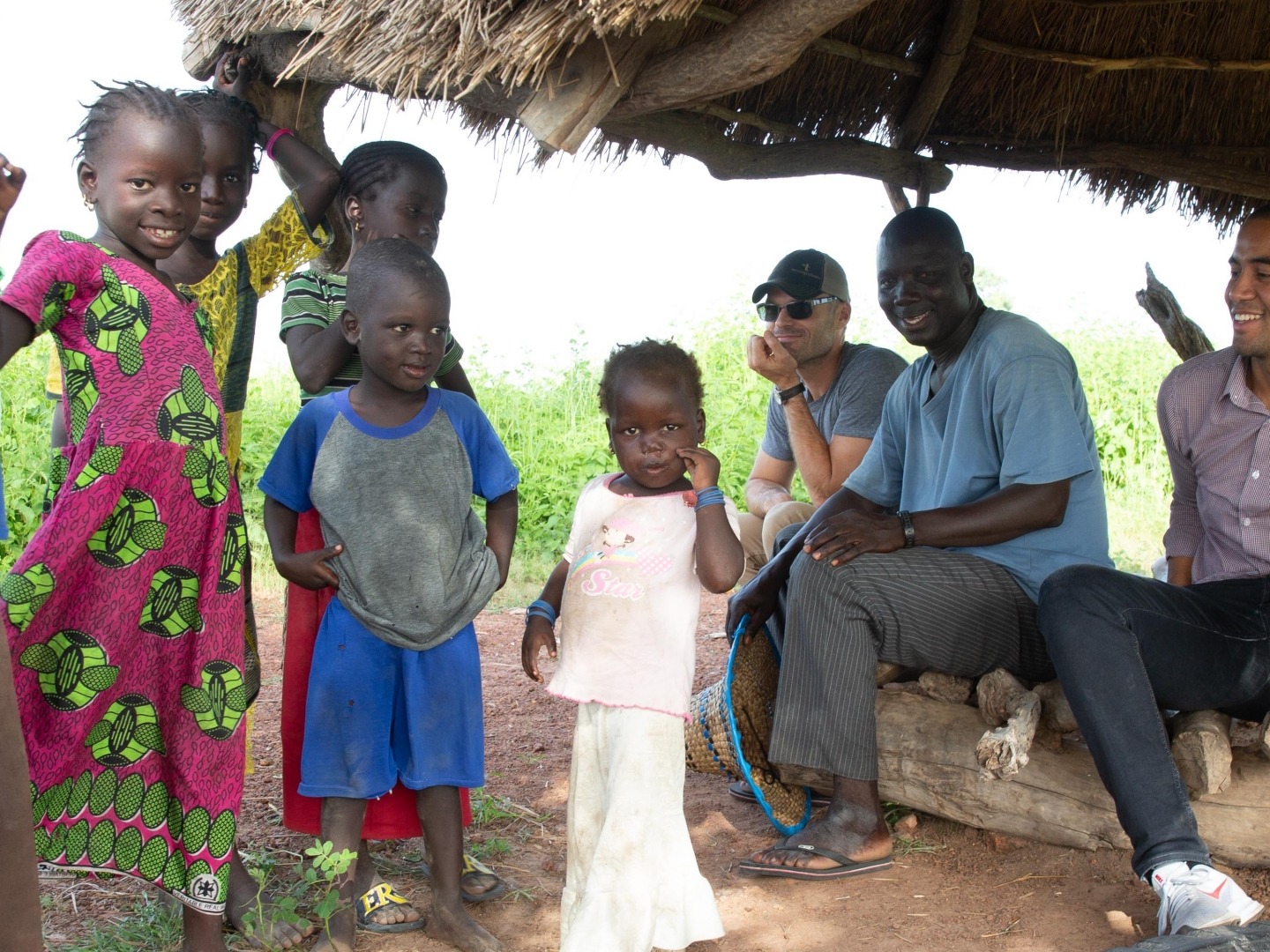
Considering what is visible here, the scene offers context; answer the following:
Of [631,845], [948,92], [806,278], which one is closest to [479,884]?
[631,845]

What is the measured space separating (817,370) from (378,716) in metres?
2.39

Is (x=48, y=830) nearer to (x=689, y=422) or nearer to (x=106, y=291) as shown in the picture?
(x=106, y=291)

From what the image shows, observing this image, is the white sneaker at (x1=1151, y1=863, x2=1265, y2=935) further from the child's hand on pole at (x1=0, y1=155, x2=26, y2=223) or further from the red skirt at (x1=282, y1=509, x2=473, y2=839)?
the child's hand on pole at (x1=0, y1=155, x2=26, y2=223)

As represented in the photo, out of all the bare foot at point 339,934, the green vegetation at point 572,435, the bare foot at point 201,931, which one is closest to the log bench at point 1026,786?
the bare foot at point 339,934

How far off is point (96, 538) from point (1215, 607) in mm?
2655

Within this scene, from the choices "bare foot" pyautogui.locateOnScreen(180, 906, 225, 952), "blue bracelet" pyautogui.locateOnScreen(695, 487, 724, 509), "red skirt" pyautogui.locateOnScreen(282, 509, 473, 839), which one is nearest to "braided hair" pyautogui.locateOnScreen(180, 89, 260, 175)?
"red skirt" pyautogui.locateOnScreen(282, 509, 473, 839)

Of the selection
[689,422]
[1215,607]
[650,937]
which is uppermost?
[689,422]

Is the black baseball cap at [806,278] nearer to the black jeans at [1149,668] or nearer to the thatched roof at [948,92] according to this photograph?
the thatched roof at [948,92]

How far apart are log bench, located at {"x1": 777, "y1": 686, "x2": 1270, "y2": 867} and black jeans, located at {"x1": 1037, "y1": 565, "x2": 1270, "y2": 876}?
20 centimetres

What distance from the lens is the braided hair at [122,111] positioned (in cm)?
236

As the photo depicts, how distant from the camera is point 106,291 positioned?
2.35 metres

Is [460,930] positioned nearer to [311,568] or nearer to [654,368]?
[311,568]

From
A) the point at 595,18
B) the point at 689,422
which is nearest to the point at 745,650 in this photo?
the point at 689,422

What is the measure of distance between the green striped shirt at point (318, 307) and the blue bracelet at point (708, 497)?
0.83 m
